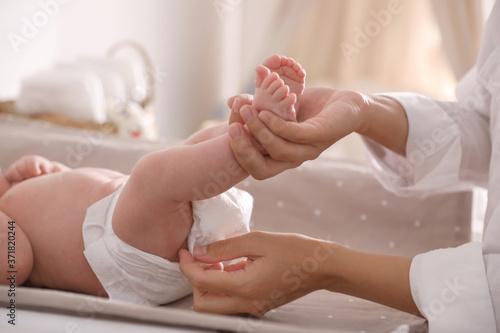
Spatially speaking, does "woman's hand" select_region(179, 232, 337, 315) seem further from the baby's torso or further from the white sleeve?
the white sleeve

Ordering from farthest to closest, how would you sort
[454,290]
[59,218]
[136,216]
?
[59,218]
[136,216]
[454,290]

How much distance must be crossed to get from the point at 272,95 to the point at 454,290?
0.36 metres

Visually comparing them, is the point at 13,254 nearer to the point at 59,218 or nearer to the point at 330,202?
the point at 59,218

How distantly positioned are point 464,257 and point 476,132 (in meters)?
0.42

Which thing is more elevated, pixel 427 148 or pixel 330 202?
pixel 427 148

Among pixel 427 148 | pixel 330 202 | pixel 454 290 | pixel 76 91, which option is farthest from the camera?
pixel 76 91

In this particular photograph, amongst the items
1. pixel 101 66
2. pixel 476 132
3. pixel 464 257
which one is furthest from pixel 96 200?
pixel 101 66

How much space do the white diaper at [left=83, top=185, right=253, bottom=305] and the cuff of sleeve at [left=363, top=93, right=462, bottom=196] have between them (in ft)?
1.24

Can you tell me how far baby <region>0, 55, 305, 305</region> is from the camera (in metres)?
0.78

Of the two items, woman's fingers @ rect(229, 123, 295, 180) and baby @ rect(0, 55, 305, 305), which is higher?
woman's fingers @ rect(229, 123, 295, 180)

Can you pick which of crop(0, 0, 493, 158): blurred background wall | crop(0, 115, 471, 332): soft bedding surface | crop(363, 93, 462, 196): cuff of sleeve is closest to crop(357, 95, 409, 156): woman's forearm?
crop(363, 93, 462, 196): cuff of sleeve

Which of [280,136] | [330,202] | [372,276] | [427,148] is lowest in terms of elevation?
[330,202]

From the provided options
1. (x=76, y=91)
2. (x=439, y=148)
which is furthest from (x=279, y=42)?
(x=439, y=148)

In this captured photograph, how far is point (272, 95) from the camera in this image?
0.75 m
